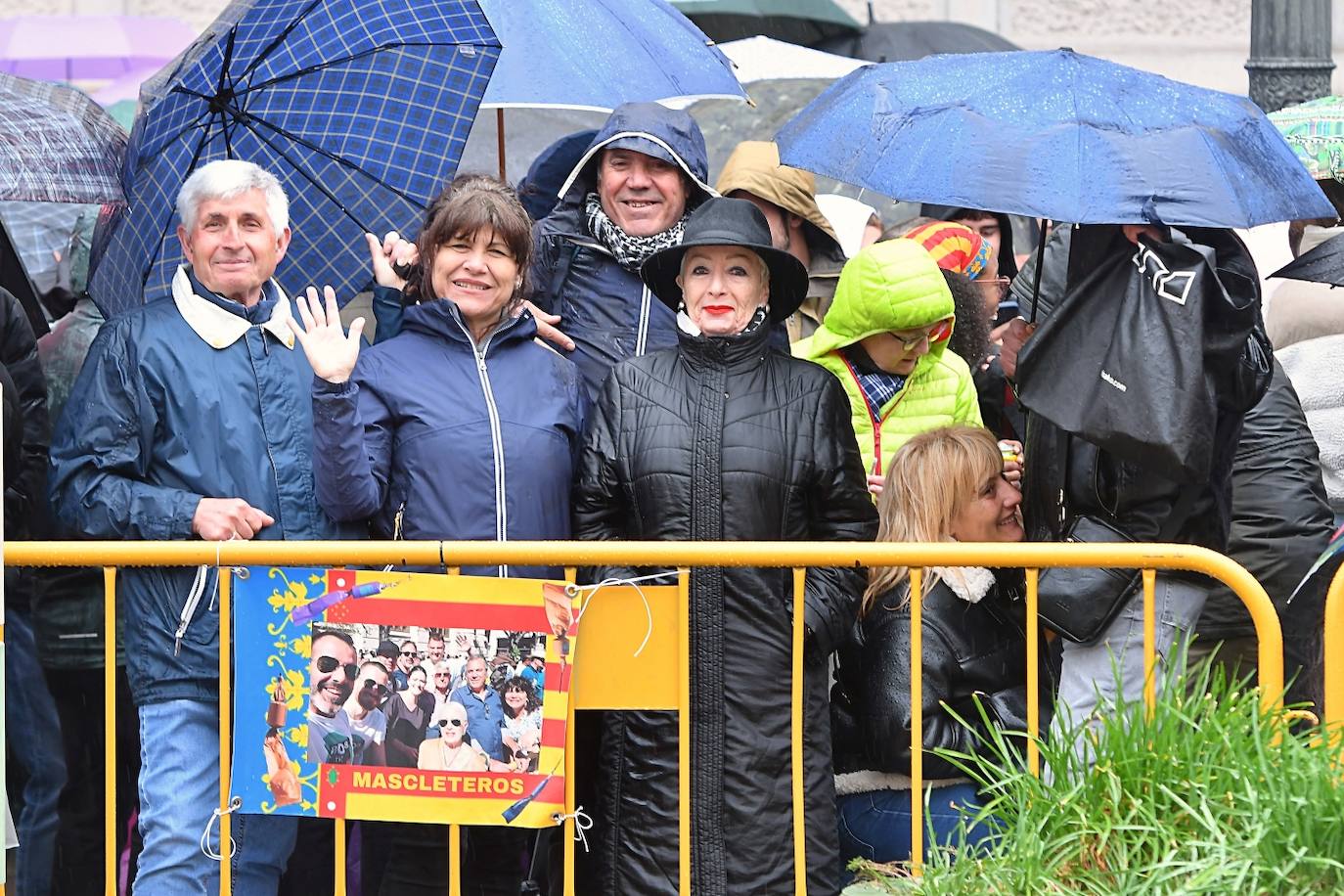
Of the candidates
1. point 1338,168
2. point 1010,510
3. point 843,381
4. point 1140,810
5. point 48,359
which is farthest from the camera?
point 1338,168

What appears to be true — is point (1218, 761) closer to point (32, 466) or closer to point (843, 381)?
point (843, 381)

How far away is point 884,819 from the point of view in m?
4.71

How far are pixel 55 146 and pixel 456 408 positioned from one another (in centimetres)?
136

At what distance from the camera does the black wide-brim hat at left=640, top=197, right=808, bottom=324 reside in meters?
4.75

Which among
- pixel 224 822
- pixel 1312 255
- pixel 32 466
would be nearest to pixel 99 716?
pixel 32 466

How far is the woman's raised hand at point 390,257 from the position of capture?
5090 mm

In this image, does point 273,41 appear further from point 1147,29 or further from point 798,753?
point 1147,29

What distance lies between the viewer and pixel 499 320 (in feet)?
15.8

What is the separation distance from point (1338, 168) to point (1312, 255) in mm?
897

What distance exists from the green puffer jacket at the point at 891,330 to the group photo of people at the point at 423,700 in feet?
4.12

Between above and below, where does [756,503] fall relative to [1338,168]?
below

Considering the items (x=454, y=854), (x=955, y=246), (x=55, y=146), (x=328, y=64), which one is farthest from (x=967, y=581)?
(x=55, y=146)

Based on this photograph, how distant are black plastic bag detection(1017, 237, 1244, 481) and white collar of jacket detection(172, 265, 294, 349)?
1760 mm

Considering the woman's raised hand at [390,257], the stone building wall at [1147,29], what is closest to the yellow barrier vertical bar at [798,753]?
the woman's raised hand at [390,257]
